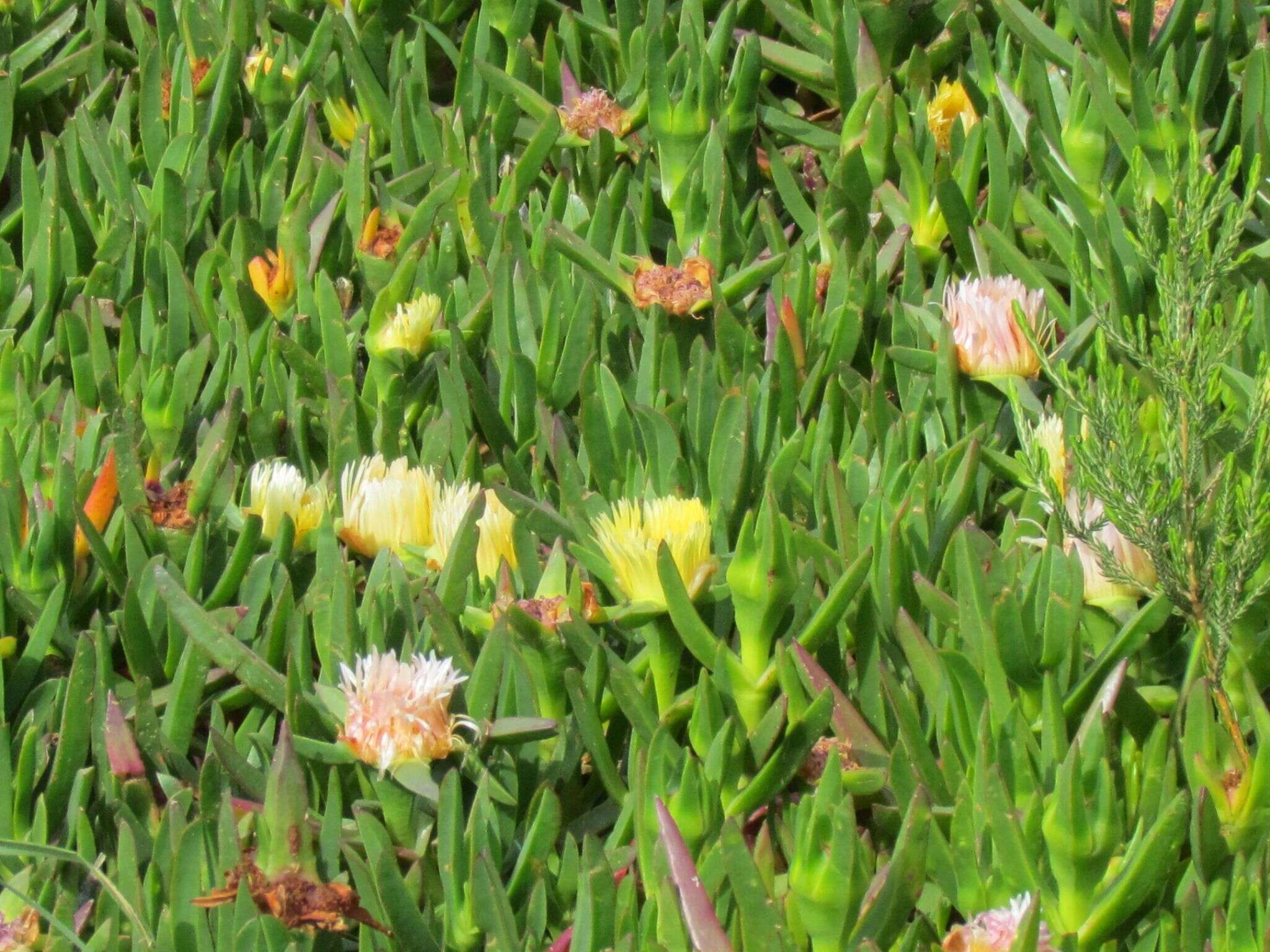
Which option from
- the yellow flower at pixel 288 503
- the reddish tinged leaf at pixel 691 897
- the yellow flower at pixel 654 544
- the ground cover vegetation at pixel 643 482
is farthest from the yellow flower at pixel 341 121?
the reddish tinged leaf at pixel 691 897

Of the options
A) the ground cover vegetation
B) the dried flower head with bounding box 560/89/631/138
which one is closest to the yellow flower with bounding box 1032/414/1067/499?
the ground cover vegetation

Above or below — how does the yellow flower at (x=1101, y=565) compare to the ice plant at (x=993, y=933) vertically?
above

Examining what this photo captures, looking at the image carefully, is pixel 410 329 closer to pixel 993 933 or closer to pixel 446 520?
pixel 446 520

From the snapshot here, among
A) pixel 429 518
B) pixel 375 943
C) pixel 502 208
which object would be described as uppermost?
pixel 502 208

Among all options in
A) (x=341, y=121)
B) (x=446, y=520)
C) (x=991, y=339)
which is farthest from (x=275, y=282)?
(x=991, y=339)

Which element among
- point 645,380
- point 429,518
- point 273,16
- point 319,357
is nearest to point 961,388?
point 645,380

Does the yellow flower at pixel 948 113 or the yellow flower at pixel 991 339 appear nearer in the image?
the yellow flower at pixel 991 339

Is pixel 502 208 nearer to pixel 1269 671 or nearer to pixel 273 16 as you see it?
pixel 273 16

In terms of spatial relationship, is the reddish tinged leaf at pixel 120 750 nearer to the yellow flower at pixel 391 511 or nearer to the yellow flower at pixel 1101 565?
the yellow flower at pixel 391 511
